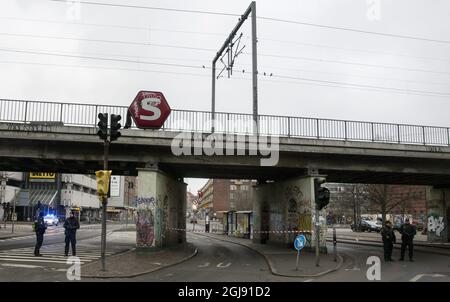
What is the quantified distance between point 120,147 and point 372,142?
12.2m

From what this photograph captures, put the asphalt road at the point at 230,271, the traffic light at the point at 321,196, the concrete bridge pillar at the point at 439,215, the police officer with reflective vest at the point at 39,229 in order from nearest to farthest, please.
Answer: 1. the asphalt road at the point at 230,271
2. the traffic light at the point at 321,196
3. the police officer with reflective vest at the point at 39,229
4. the concrete bridge pillar at the point at 439,215

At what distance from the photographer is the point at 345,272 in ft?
51.9

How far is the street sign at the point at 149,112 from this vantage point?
22.8 m

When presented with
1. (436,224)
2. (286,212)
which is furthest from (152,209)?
(436,224)

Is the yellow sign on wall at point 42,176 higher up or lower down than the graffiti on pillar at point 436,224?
higher up

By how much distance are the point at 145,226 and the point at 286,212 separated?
845cm

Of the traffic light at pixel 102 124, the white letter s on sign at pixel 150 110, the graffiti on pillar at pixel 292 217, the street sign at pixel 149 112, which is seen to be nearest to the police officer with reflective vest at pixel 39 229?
the street sign at pixel 149 112

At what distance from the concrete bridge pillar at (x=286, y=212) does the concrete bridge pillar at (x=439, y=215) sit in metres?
12.7

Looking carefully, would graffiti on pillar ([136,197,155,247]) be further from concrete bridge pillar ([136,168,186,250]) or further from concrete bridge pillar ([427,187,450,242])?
concrete bridge pillar ([427,187,450,242])

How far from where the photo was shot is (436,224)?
34250mm

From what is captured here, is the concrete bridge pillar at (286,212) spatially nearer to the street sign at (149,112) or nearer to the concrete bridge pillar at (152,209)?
the concrete bridge pillar at (152,209)

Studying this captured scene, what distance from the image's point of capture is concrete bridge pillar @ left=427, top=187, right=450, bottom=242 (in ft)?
111

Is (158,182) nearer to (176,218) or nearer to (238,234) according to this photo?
(176,218)
